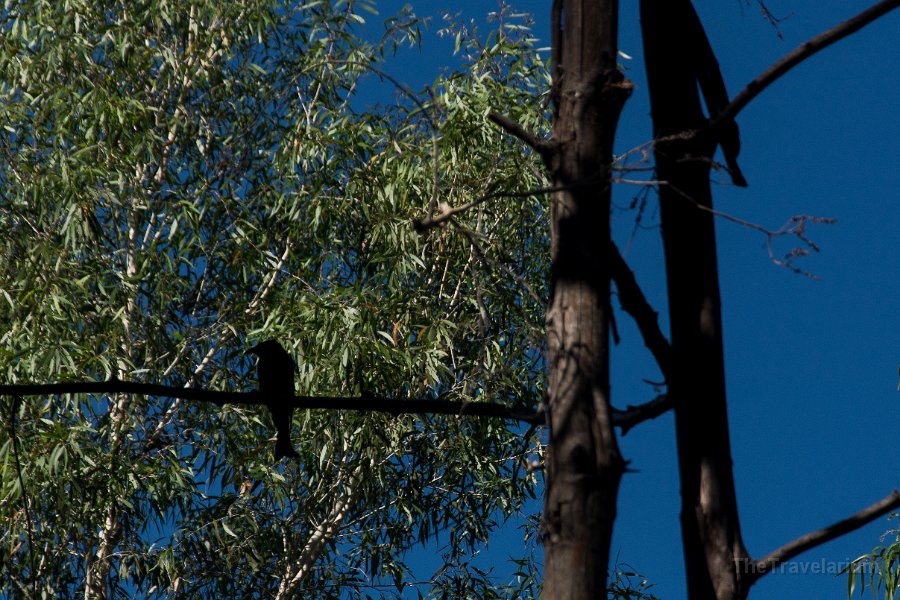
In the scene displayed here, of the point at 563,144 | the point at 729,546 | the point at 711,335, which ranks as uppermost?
the point at 563,144

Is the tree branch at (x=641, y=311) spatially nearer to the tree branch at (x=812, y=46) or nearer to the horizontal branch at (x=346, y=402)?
the horizontal branch at (x=346, y=402)

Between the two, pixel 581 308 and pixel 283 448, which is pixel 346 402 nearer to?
pixel 581 308

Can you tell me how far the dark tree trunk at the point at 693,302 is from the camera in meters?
2.16

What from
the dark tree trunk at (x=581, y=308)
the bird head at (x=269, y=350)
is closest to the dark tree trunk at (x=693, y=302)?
the dark tree trunk at (x=581, y=308)

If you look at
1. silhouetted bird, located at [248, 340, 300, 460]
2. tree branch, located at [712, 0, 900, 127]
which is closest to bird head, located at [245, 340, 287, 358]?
silhouetted bird, located at [248, 340, 300, 460]

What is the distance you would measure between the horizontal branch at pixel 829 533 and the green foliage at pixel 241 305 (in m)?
4.52

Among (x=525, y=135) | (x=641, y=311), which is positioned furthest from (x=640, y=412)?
(x=525, y=135)

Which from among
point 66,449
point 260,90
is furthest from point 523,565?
point 260,90

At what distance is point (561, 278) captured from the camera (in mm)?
2266

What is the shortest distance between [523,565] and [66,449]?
3.23m

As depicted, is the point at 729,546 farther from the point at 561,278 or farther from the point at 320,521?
the point at 320,521

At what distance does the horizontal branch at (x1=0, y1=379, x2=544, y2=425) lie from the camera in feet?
7.86

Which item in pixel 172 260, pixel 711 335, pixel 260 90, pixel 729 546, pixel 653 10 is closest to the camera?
pixel 729 546

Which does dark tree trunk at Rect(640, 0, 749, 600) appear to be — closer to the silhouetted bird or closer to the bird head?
the silhouetted bird
